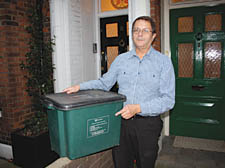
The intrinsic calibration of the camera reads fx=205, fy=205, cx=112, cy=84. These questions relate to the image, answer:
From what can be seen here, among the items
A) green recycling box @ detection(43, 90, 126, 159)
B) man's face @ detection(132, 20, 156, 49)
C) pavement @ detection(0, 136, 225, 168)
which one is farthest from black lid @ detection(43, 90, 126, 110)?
pavement @ detection(0, 136, 225, 168)

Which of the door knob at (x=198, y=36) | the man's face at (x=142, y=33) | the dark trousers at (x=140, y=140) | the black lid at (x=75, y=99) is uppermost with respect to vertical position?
the door knob at (x=198, y=36)

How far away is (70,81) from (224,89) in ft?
9.00

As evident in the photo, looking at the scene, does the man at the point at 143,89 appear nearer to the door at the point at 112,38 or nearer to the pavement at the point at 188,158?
the pavement at the point at 188,158

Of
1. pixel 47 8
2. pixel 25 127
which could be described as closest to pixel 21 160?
pixel 25 127

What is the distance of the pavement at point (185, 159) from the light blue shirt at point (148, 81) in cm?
176

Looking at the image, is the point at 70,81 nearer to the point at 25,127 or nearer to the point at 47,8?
the point at 25,127

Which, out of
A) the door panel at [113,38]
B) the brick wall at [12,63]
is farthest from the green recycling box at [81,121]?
the door panel at [113,38]

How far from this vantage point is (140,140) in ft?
6.04

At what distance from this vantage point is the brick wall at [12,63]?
3.23m

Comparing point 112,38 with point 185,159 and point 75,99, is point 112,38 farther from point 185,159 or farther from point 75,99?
point 75,99

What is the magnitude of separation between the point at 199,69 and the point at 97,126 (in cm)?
294

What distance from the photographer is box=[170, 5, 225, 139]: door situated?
12.1ft

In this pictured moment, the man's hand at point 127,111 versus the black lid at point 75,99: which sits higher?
the black lid at point 75,99

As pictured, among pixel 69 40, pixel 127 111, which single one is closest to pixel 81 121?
pixel 127 111
